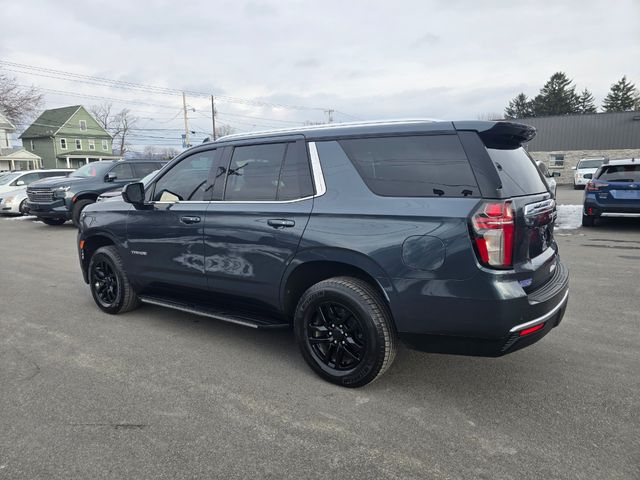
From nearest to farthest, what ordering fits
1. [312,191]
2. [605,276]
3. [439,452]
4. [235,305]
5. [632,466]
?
[632,466], [439,452], [312,191], [235,305], [605,276]

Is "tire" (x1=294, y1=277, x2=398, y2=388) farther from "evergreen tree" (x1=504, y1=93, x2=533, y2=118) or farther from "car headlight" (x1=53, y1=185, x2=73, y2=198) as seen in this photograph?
"evergreen tree" (x1=504, y1=93, x2=533, y2=118)

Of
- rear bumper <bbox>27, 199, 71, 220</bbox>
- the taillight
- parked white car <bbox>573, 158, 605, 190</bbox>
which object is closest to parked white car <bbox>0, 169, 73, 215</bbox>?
rear bumper <bbox>27, 199, 71, 220</bbox>

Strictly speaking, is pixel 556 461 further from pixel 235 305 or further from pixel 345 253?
pixel 235 305

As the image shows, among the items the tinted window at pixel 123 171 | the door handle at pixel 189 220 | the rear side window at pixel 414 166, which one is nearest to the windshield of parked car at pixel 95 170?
the tinted window at pixel 123 171

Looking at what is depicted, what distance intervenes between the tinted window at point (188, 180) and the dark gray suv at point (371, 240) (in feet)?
0.06

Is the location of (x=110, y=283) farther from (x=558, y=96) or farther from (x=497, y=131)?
(x=558, y=96)

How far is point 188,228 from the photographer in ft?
13.0

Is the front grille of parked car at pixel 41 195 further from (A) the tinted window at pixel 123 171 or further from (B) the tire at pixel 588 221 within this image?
(B) the tire at pixel 588 221

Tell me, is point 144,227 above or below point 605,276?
above

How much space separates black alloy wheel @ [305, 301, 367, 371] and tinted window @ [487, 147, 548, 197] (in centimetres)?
131

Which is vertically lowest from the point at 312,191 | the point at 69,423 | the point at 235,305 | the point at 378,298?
the point at 69,423

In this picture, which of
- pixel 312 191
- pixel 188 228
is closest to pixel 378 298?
pixel 312 191

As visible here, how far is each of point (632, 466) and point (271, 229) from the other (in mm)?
2580

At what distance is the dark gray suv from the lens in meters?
2.66
